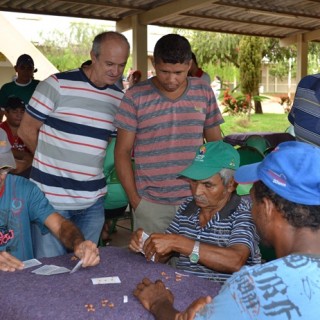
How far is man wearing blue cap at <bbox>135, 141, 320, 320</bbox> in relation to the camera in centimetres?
134

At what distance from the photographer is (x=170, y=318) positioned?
1920mm

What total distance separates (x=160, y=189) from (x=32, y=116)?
0.86 metres

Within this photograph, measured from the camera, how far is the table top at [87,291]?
1965 millimetres

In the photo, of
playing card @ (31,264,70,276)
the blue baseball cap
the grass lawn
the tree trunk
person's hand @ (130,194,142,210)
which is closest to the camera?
→ the blue baseball cap

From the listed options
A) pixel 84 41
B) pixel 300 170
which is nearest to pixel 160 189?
→ pixel 300 170

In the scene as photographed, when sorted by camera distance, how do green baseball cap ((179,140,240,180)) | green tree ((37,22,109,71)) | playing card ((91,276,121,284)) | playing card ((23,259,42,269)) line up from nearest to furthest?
playing card ((91,276,121,284)) → playing card ((23,259,42,269)) → green baseball cap ((179,140,240,180)) → green tree ((37,22,109,71))

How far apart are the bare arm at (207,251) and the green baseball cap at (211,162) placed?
34cm

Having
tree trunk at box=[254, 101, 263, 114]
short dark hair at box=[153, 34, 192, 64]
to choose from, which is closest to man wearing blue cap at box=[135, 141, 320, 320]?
short dark hair at box=[153, 34, 192, 64]

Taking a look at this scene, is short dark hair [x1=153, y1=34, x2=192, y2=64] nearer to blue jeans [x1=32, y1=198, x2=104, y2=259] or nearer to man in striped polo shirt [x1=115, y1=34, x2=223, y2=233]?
man in striped polo shirt [x1=115, y1=34, x2=223, y2=233]

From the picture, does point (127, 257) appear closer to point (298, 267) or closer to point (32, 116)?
point (32, 116)

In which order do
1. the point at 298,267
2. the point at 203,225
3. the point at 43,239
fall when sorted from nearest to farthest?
1. the point at 298,267
2. the point at 203,225
3. the point at 43,239

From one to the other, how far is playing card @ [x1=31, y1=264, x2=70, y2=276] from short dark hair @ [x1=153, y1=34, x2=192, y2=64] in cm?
137

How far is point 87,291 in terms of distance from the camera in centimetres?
215

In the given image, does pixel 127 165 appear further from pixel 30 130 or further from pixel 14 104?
pixel 14 104
